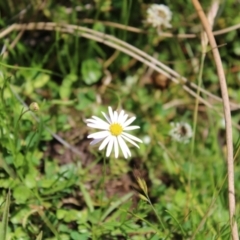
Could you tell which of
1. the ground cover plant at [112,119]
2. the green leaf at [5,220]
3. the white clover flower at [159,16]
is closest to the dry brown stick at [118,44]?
the ground cover plant at [112,119]

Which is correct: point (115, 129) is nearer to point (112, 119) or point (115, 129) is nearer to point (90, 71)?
point (112, 119)

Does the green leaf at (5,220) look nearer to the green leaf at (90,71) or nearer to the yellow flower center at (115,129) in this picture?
the yellow flower center at (115,129)

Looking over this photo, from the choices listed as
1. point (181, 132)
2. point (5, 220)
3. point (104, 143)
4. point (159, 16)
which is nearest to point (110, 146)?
point (104, 143)

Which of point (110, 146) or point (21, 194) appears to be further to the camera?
point (21, 194)

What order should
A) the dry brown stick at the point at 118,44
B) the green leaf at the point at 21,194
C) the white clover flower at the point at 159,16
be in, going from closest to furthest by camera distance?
the green leaf at the point at 21,194
the dry brown stick at the point at 118,44
the white clover flower at the point at 159,16

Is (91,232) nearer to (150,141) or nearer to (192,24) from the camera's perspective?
(150,141)

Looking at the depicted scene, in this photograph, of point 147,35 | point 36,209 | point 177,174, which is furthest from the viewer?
point 147,35

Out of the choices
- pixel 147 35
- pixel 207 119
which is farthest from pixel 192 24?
pixel 207 119

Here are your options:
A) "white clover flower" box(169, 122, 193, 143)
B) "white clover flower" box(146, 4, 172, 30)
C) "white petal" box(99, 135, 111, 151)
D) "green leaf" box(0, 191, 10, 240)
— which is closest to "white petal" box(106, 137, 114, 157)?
"white petal" box(99, 135, 111, 151)
